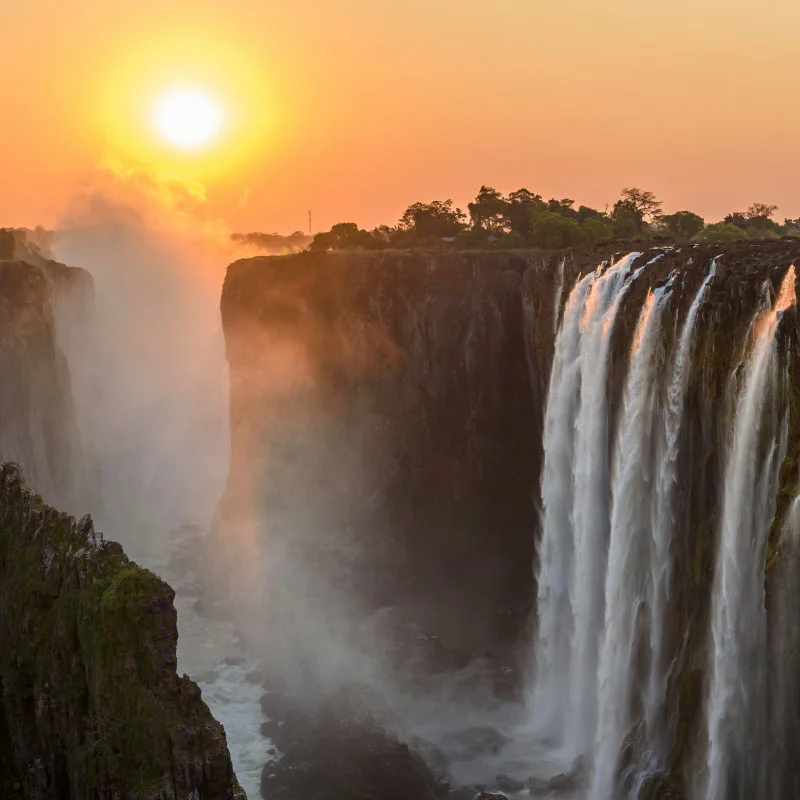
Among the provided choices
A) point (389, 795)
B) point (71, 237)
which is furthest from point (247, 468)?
point (71, 237)

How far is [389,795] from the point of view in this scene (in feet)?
105

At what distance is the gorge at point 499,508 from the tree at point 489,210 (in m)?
14.8

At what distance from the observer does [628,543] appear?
31.5 m

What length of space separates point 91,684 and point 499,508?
26.5 m

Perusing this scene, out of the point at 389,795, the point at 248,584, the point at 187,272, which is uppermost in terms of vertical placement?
the point at 187,272

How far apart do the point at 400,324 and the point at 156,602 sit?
2900 centimetres

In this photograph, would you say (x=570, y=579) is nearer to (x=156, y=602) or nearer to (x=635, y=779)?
(x=635, y=779)

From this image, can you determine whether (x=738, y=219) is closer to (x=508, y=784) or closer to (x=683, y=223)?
(x=683, y=223)

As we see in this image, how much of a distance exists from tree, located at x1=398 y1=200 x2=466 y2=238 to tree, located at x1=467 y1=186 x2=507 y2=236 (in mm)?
2065

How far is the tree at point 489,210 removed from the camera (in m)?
65.1

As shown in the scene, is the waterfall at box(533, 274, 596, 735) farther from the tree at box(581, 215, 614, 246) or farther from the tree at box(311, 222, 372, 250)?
the tree at box(311, 222, 372, 250)

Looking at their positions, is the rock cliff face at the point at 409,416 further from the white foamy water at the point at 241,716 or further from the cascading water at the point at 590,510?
the white foamy water at the point at 241,716

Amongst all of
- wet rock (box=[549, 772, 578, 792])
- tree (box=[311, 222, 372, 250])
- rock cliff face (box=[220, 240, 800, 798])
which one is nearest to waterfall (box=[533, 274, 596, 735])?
rock cliff face (box=[220, 240, 800, 798])

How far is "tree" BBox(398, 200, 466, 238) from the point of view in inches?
2677
